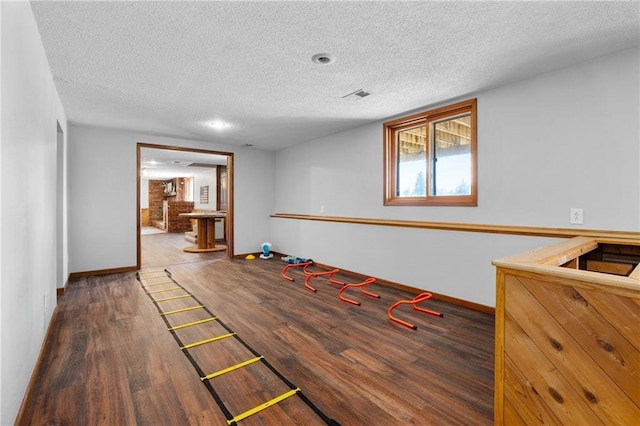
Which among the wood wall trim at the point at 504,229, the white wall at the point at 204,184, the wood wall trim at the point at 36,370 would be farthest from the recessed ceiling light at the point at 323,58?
the white wall at the point at 204,184

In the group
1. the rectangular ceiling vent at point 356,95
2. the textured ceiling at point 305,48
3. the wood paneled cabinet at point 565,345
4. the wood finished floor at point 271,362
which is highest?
the rectangular ceiling vent at point 356,95

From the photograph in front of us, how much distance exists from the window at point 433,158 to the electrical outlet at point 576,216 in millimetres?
856

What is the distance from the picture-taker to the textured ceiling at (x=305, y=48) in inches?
74.4

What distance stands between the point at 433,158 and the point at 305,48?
2.28 metres

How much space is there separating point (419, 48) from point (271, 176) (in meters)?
4.97

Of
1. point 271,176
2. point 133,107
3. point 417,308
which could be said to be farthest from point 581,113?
point 271,176

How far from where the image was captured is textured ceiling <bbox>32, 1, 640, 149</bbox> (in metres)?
1.89

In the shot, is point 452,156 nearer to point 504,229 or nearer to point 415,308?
point 504,229

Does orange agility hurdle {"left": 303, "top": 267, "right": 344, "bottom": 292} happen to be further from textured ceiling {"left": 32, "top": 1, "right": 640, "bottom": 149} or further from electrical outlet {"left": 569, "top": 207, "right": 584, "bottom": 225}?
electrical outlet {"left": 569, "top": 207, "right": 584, "bottom": 225}

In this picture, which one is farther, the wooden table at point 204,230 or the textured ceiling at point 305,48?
the wooden table at point 204,230

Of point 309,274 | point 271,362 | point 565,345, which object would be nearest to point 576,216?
point 565,345

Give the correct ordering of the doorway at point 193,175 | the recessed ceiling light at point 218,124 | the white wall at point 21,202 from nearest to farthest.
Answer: the white wall at point 21,202, the recessed ceiling light at point 218,124, the doorway at point 193,175

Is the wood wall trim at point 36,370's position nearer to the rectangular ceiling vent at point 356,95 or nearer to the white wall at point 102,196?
the white wall at point 102,196

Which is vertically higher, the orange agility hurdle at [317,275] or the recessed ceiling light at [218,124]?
the recessed ceiling light at [218,124]
